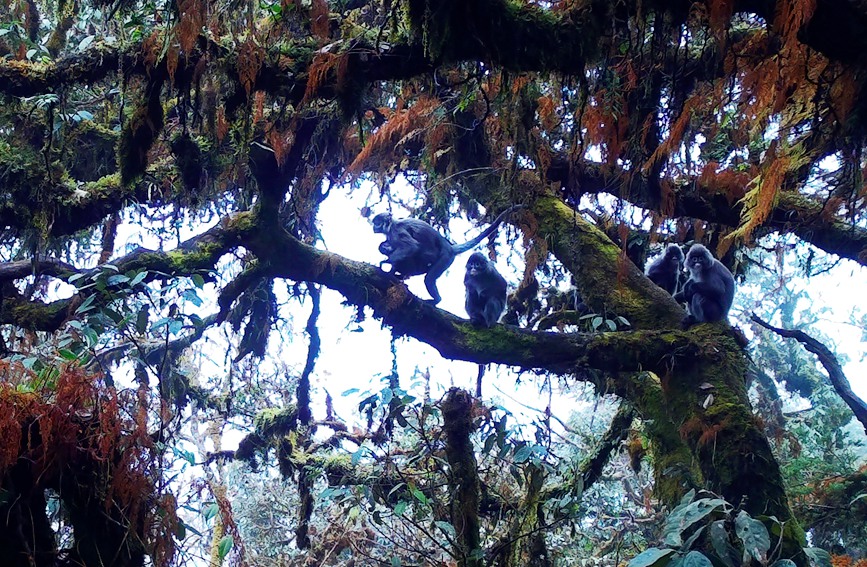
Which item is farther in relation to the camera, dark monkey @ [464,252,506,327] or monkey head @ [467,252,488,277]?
monkey head @ [467,252,488,277]

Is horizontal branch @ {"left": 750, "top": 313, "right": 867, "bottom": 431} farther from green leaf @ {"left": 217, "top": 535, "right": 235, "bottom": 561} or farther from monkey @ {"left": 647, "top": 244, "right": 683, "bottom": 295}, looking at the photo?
green leaf @ {"left": 217, "top": 535, "right": 235, "bottom": 561}

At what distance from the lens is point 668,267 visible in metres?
9.57

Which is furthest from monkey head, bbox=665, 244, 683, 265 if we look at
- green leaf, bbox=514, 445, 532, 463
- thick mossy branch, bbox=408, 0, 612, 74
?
thick mossy branch, bbox=408, 0, 612, 74

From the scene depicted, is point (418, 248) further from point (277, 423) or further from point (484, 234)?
point (277, 423)

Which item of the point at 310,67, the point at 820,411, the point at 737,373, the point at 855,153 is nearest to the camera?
the point at 855,153

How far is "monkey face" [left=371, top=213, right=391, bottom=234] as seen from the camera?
8900 mm

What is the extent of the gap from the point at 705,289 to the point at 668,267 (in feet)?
5.15

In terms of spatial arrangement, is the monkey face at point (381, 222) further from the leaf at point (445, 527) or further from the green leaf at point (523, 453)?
the leaf at point (445, 527)

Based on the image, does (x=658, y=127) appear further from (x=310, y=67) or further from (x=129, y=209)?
(x=129, y=209)

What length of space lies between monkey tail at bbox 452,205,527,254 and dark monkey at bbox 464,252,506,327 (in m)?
0.32

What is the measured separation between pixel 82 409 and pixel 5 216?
408 centimetres

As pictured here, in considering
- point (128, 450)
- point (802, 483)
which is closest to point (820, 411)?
point (802, 483)

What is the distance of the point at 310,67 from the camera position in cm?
534

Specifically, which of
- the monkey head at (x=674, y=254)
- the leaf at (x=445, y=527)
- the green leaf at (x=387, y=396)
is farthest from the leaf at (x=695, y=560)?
the monkey head at (x=674, y=254)
